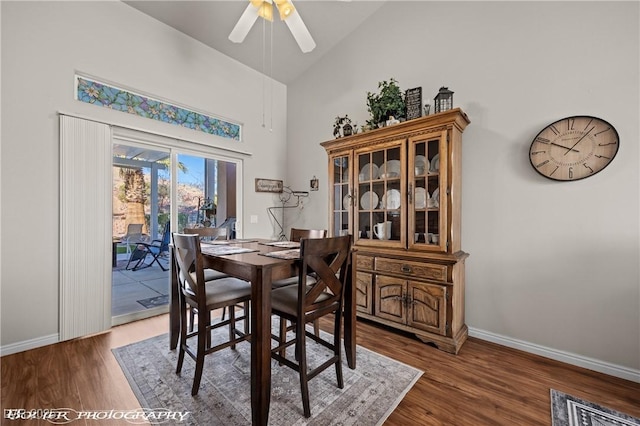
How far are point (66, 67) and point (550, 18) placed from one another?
4.20 m

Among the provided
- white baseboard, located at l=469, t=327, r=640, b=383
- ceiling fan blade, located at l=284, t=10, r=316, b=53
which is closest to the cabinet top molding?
ceiling fan blade, located at l=284, t=10, r=316, b=53

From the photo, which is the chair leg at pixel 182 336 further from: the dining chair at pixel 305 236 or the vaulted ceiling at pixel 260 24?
the vaulted ceiling at pixel 260 24

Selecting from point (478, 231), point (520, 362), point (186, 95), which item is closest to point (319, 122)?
point (186, 95)

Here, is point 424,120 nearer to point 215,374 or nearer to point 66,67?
point 215,374

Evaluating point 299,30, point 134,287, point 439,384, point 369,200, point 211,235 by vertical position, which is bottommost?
point 439,384

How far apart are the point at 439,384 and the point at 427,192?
153 cm

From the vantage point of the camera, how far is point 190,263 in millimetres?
1665

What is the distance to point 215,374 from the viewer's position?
1902mm

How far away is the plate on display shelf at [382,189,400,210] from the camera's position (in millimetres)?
2666

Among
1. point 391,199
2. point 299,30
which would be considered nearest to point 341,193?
point 391,199

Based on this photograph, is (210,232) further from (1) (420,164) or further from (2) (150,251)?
(1) (420,164)

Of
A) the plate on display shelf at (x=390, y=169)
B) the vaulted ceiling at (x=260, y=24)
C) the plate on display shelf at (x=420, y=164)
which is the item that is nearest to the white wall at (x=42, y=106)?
the vaulted ceiling at (x=260, y=24)

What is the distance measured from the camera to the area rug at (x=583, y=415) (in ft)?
4.86

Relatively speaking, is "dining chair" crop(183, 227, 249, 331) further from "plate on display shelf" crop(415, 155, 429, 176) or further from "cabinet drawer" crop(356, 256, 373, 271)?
"plate on display shelf" crop(415, 155, 429, 176)
